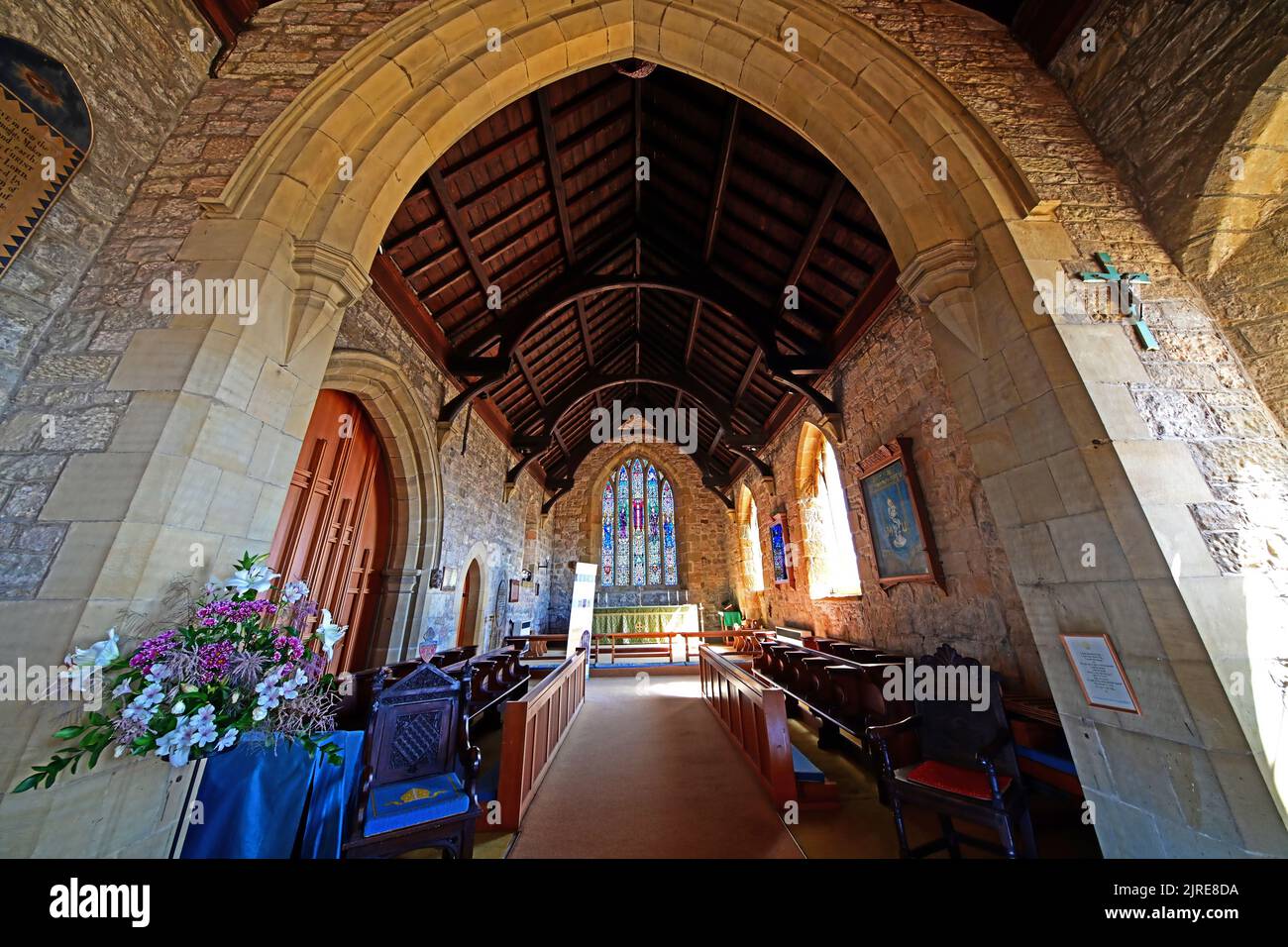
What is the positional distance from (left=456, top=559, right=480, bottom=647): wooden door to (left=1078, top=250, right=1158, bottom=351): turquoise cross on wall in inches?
228

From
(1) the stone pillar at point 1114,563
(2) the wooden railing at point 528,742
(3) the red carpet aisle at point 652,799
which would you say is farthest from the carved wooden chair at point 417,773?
(1) the stone pillar at point 1114,563

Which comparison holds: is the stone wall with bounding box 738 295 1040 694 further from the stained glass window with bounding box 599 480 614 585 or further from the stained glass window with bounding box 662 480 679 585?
the stained glass window with bounding box 599 480 614 585

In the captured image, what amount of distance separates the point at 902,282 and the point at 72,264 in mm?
3319

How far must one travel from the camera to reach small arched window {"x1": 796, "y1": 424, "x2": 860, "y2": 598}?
4711mm

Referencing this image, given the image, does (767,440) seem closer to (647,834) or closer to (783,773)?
(783,773)

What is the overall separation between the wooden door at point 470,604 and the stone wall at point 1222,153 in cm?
609

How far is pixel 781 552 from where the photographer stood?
607cm

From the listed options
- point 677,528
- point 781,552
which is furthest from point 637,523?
point 781,552

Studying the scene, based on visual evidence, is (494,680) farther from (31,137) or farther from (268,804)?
(31,137)

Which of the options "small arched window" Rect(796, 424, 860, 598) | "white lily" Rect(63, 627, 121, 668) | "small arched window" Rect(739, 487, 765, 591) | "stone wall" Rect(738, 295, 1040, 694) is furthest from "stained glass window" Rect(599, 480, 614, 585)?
"white lily" Rect(63, 627, 121, 668)

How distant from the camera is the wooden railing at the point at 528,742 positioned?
2061 millimetres

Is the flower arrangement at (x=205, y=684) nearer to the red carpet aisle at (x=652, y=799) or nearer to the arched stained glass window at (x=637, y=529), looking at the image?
the red carpet aisle at (x=652, y=799)
